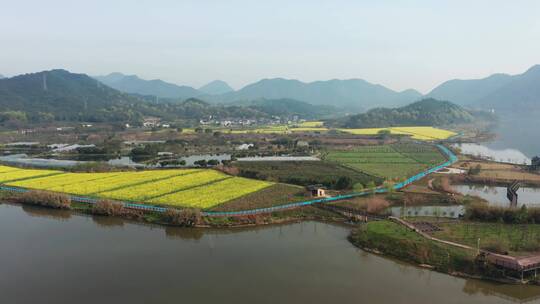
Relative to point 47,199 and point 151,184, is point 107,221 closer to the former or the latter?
point 47,199

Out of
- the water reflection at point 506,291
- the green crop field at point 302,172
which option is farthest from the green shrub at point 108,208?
the water reflection at point 506,291

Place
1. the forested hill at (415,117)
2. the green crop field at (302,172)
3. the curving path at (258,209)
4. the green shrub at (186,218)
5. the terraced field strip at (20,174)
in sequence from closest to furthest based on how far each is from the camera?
the green shrub at (186,218) < the curving path at (258,209) < the green crop field at (302,172) < the terraced field strip at (20,174) < the forested hill at (415,117)

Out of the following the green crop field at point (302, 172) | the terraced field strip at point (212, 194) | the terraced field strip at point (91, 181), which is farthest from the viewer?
the green crop field at point (302, 172)

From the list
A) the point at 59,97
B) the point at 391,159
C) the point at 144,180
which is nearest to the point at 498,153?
the point at 391,159

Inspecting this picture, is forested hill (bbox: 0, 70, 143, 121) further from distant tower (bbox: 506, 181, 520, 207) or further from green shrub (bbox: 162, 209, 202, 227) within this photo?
distant tower (bbox: 506, 181, 520, 207)

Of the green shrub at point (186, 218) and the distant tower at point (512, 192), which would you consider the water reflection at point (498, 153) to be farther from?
the green shrub at point (186, 218)

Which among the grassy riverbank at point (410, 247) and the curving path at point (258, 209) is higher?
the curving path at point (258, 209)

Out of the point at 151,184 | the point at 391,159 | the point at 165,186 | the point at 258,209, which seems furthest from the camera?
the point at 391,159

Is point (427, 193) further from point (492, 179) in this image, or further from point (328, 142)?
point (328, 142)
